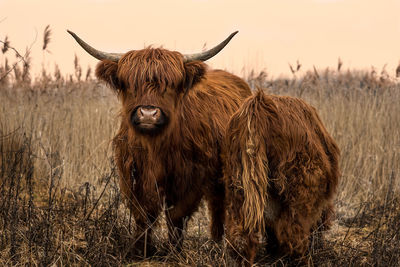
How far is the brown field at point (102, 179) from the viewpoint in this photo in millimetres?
3676

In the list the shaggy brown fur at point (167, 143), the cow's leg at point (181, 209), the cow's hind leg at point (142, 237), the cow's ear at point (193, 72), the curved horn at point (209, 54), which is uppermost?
the curved horn at point (209, 54)

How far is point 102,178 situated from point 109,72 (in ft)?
3.05

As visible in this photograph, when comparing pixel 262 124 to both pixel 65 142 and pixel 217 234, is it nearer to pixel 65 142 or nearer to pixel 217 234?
pixel 217 234

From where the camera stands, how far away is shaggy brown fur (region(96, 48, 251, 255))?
3750 millimetres

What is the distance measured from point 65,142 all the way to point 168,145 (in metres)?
3.78

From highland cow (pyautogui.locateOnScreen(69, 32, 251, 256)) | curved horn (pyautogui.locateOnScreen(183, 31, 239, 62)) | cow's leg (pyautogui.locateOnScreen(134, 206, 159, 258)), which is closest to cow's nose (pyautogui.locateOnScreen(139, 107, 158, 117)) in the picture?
highland cow (pyautogui.locateOnScreen(69, 32, 251, 256))

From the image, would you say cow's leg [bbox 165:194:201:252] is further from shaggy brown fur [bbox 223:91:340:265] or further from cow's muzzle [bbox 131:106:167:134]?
shaggy brown fur [bbox 223:91:340:265]

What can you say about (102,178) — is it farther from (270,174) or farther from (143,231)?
(270,174)

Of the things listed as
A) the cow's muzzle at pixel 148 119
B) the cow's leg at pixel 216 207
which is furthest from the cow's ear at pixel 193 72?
the cow's leg at pixel 216 207

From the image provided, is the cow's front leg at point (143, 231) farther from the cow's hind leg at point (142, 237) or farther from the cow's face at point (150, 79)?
the cow's face at point (150, 79)

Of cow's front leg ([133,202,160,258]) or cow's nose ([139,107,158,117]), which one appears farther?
cow's front leg ([133,202,160,258])

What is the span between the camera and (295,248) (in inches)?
126

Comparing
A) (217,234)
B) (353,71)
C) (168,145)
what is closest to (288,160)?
(168,145)

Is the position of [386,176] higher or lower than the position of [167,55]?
lower
